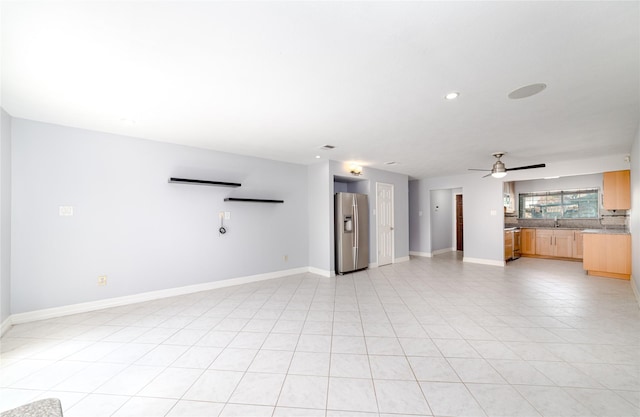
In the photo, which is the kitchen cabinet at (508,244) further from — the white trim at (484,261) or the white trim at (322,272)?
the white trim at (322,272)

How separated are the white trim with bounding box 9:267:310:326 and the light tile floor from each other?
0.15 meters

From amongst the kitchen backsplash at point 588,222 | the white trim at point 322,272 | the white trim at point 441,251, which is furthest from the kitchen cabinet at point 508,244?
the white trim at point 322,272

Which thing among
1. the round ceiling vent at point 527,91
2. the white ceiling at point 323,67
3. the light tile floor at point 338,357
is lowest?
the light tile floor at point 338,357

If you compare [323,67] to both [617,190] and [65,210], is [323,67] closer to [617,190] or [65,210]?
[65,210]

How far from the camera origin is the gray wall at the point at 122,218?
3.21 metres

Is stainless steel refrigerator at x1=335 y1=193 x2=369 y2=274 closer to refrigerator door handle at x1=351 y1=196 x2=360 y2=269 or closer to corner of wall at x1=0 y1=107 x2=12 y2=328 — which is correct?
refrigerator door handle at x1=351 y1=196 x2=360 y2=269

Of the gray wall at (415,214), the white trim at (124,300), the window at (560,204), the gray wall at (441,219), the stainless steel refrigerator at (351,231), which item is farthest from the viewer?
the gray wall at (441,219)

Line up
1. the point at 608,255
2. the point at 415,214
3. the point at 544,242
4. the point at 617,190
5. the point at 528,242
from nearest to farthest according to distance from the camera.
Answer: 1. the point at 608,255
2. the point at 617,190
3. the point at 544,242
4. the point at 528,242
5. the point at 415,214

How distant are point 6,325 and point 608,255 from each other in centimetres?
971

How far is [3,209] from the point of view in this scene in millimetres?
2904

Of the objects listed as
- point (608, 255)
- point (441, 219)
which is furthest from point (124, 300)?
point (608, 255)

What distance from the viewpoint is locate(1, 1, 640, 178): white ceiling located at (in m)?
1.54

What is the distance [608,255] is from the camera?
16.8 feet

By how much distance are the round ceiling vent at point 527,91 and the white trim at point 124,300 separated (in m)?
4.73
